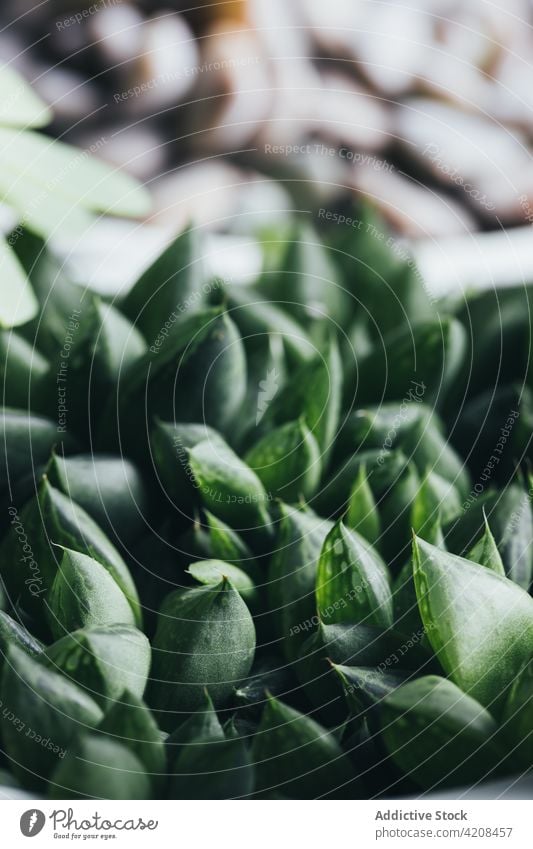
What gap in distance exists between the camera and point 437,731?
191 mm

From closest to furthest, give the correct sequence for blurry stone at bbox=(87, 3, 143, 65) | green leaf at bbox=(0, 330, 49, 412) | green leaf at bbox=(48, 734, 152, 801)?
green leaf at bbox=(48, 734, 152, 801), green leaf at bbox=(0, 330, 49, 412), blurry stone at bbox=(87, 3, 143, 65)

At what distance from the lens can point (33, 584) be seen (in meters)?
0.23

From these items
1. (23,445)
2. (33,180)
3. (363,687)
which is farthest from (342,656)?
(33,180)

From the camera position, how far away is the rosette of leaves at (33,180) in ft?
1.09

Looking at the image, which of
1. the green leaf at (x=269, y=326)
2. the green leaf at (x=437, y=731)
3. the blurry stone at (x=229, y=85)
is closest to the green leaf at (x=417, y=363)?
the green leaf at (x=269, y=326)

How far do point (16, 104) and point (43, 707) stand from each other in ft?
0.81

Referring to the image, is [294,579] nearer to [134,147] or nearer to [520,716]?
[520,716]

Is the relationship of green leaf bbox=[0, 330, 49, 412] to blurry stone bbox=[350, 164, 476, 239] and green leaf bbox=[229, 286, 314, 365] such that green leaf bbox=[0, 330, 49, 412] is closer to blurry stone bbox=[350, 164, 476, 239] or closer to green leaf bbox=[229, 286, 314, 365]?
green leaf bbox=[229, 286, 314, 365]

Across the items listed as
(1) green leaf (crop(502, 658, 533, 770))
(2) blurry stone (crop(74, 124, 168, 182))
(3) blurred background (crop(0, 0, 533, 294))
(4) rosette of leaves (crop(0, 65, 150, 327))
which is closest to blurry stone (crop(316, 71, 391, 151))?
(3) blurred background (crop(0, 0, 533, 294))

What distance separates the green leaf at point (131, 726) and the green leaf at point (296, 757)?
0.02m

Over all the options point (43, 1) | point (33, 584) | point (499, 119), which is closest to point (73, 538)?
point (33, 584)

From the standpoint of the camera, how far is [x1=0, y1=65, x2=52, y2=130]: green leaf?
34 centimetres

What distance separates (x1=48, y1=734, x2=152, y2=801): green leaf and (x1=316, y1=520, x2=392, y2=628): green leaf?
0.05 m

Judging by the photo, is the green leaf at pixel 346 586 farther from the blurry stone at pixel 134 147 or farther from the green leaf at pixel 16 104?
the blurry stone at pixel 134 147
